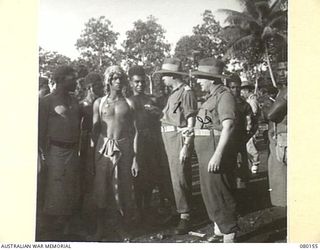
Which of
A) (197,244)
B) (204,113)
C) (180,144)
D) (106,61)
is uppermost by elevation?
(106,61)

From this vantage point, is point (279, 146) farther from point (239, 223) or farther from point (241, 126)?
point (239, 223)

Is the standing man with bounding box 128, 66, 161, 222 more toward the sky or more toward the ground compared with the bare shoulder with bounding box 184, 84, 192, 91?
more toward the ground

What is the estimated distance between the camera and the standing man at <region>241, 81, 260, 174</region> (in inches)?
130

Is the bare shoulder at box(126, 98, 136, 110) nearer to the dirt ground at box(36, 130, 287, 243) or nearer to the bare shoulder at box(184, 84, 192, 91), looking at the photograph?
the bare shoulder at box(184, 84, 192, 91)

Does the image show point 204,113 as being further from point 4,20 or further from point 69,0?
point 4,20

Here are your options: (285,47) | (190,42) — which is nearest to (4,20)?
(190,42)

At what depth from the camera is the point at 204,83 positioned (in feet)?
10.9

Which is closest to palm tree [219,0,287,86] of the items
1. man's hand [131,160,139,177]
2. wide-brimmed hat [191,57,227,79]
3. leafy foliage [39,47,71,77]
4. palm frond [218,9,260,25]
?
palm frond [218,9,260,25]

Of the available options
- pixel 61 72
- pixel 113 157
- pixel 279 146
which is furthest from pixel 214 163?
pixel 61 72

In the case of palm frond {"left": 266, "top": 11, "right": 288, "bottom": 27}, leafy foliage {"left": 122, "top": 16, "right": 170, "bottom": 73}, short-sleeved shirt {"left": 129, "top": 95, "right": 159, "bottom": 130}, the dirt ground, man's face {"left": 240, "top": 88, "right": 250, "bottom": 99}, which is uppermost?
palm frond {"left": 266, "top": 11, "right": 288, "bottom": 27}

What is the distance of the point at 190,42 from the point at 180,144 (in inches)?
28.2

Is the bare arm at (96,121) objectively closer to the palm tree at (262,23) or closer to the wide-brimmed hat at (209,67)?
the wide-brimmed hat at (209,67)

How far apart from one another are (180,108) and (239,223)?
90 centimetres

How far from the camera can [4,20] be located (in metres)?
3.33
